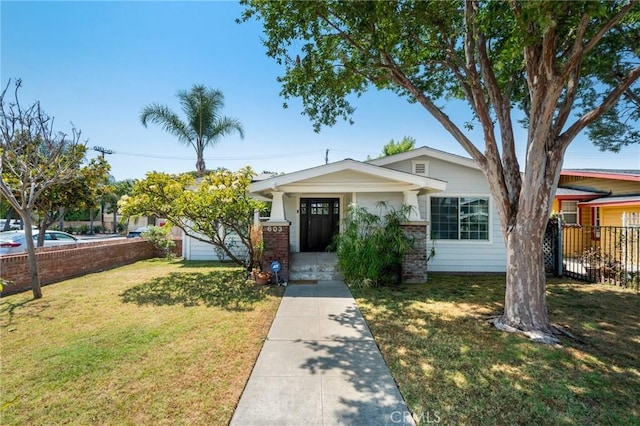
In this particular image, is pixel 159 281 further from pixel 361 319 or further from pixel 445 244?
pixel 445 244

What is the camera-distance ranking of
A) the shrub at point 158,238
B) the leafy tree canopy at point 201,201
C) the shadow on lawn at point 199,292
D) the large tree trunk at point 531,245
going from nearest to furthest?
the large tree trunk at point 531,245
the shadow on lawn at point 199,292
the leafy tree canopy at point 201,201
the shrub at point 158,238

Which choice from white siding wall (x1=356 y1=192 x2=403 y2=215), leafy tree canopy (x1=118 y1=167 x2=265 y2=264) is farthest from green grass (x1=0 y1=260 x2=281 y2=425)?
white siding wall (x1=356 y1=192 x2=403 y2=215)

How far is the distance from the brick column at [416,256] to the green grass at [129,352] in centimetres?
393

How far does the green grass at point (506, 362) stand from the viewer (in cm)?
292

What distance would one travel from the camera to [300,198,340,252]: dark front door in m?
11.9

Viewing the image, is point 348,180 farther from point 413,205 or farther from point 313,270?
point 313,270

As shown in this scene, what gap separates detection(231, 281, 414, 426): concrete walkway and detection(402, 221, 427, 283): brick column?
11.6 feet

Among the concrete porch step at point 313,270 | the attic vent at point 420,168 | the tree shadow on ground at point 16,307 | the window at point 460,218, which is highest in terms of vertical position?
the attic vent at point 420,168

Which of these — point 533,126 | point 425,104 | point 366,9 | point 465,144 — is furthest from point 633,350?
point 366,9

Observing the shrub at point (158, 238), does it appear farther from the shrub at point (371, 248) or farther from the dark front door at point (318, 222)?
the shrub at point (371, 248)

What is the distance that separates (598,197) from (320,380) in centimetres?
1750

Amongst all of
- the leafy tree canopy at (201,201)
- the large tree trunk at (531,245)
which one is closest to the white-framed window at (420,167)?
the large tree trunk at (531,245)

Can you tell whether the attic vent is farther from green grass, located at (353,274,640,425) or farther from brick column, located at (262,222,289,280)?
brick column, located at (262,222,289,280)

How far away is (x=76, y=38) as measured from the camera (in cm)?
762
